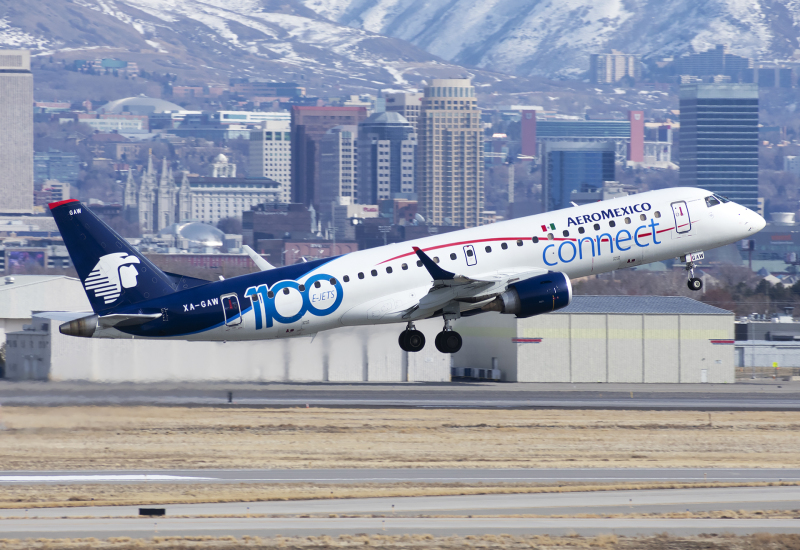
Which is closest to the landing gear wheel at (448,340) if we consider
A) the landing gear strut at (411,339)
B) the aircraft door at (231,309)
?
the landing gear strut at (411,339)

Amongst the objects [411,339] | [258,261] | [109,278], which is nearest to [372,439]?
[411,339]

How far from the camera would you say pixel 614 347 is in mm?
106938

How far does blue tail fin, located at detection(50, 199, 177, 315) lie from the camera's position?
2216 inches

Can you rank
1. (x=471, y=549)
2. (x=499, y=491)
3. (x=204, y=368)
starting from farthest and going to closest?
(x=204, y=368) → (x=499, y=491) → (x=471, y=549)

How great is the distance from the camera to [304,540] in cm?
3650

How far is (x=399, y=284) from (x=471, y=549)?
23981 millimetres

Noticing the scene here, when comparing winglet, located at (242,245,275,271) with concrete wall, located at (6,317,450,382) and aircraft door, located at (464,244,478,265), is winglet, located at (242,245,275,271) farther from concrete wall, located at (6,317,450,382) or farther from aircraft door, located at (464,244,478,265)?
aircraft door, located at (464,244,478,265)

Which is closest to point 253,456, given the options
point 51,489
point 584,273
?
point 51,489

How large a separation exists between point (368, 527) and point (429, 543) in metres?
2.65

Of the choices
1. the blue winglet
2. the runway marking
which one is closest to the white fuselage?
the blue winglet

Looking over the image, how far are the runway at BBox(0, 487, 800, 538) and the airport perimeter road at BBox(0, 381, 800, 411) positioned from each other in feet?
72.9

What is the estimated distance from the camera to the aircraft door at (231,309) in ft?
185

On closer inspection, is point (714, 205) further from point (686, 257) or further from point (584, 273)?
point (584, 273)

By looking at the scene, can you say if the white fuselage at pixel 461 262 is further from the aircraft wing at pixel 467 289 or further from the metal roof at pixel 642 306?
the metal roof at pixel 642 306
